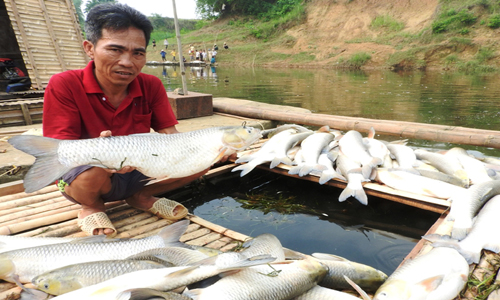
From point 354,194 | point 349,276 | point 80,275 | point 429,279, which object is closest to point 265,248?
point 349,276

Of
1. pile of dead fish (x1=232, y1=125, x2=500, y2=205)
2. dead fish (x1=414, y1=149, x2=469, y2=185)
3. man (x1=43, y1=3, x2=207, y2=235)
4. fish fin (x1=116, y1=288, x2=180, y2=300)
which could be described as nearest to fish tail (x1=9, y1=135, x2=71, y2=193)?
man (x1=43, y1=3, x2=207, y2=235)

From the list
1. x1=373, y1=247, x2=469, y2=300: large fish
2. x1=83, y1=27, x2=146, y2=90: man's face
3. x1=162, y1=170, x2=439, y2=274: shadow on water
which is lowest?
x1=162, y1=170, x2=439, y2=274: shadow on water

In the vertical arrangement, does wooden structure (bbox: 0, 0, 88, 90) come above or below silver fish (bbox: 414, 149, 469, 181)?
above

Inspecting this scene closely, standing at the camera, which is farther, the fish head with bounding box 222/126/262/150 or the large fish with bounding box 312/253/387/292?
the fish head with bounding box 222/126/262/150

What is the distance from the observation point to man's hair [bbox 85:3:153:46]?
8.59 feet

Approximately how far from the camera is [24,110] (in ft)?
25.3

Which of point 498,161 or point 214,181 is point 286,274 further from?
point 498,161

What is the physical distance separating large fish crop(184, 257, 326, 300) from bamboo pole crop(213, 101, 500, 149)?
4.16 metres

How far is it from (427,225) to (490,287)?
1716 mm

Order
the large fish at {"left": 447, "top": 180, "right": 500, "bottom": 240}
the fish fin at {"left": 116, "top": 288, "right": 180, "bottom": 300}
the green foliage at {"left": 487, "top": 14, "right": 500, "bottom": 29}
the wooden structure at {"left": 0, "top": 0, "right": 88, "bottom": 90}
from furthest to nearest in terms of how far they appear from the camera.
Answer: the green foliage at {"left": 487, "top": 14, "right": 500, "bottom": 29} → the wooden structure at {"left": 0, "top": 0, "right": 88, "bottom": 90} → the large fish at {"left": 447, "top": 180, "right": 500, "bottom": 240} → the fish fin at {"left": 116, "top": 288, "right": 180, "bottom": 300}

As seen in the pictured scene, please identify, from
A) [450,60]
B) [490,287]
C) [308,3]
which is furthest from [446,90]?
[308,3]

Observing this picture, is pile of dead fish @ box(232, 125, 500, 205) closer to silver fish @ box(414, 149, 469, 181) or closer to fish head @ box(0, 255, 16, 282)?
silver fish @ box(414, 149, 469, 181)

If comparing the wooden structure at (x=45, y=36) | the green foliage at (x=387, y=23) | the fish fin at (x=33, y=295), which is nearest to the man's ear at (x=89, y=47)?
the fish fin at (x=33, y=295)

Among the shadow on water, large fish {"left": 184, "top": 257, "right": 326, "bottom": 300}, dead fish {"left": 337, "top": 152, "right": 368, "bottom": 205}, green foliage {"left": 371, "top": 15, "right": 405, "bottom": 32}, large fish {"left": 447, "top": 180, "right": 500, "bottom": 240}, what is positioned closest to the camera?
large fish {"left": 184, "top": 257, "right": 326, "bottom": 300}
